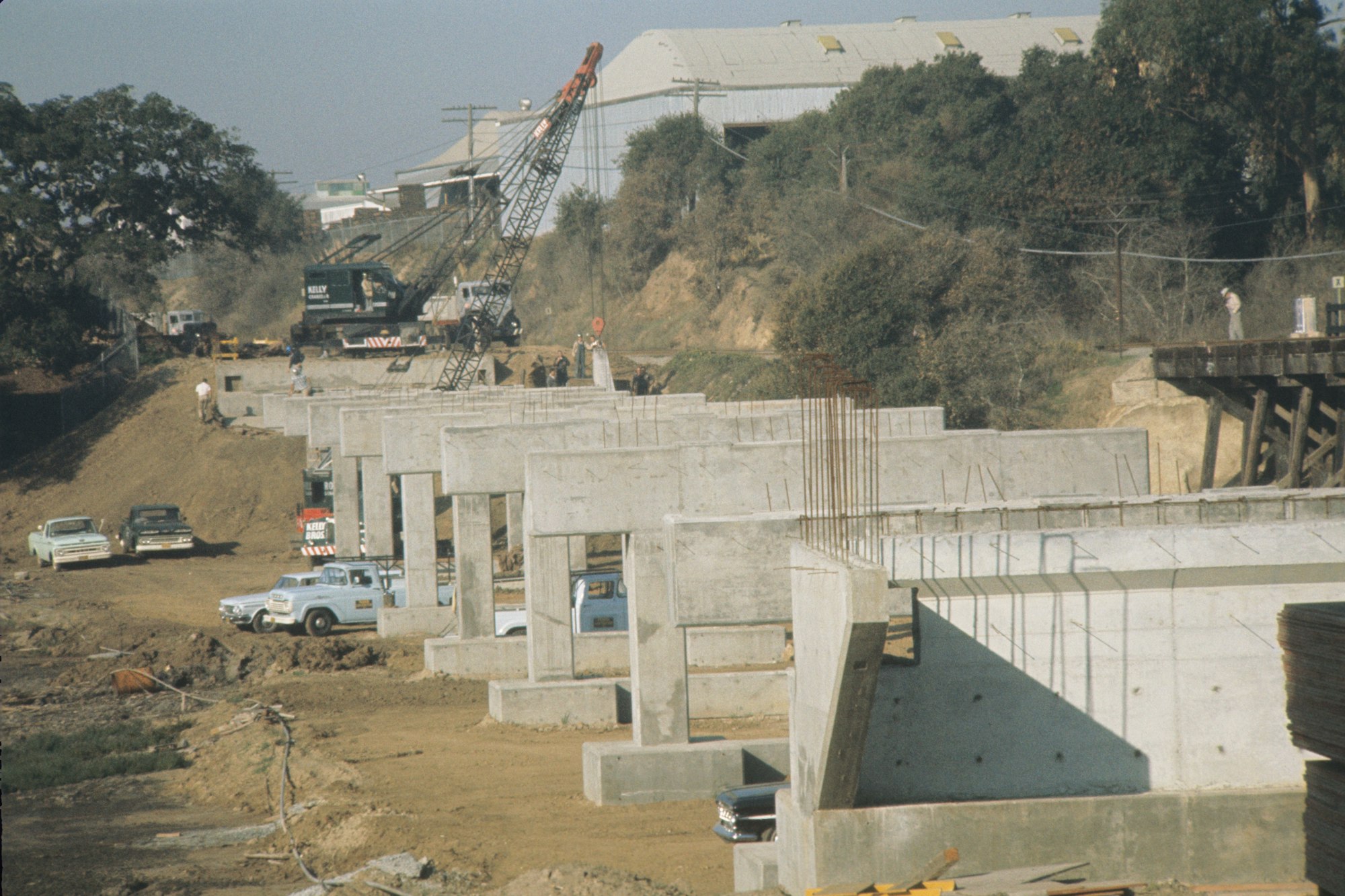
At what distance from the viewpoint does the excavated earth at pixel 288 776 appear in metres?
11.5

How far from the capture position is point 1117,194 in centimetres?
4612

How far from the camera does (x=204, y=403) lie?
4556 cm

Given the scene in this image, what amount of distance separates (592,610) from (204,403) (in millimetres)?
28994

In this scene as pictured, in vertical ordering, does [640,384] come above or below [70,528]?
above

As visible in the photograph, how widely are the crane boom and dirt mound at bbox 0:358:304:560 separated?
8067 mm

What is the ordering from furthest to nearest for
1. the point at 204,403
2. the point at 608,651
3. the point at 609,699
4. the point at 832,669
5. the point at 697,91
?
1. the point at 697,91
2. the point at 204,403
3. the point at 608,651
4. the point at 609,699
5. the point at 832,669

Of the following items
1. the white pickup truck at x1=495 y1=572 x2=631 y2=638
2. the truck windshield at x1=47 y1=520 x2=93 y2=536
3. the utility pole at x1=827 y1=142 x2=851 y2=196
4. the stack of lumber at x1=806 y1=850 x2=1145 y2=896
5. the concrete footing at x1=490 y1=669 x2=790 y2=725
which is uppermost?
the utility pole at x1=827 y1=142 x2=851 y2=196

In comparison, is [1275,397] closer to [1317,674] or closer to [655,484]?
[655,484]

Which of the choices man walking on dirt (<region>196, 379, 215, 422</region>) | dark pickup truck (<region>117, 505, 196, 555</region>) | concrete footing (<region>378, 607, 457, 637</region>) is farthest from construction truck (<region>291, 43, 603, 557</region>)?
concrete footing (<region>378, 607, 457, 637</region>)

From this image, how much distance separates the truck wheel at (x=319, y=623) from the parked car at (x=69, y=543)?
11.3 meters

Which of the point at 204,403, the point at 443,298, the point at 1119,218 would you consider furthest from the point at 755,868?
the point at 443,298

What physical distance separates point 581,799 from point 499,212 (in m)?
43.8

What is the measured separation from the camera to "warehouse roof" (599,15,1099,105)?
7031 cm

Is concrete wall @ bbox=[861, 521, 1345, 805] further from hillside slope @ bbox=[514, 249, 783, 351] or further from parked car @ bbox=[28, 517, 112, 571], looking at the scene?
hillside slope @ bbox=[514, 249, 783, 351]
